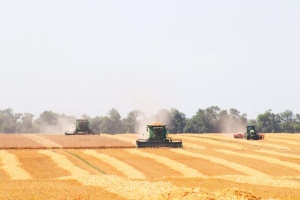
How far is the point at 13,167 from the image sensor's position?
147 feet

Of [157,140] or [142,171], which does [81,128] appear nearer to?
[157,140]

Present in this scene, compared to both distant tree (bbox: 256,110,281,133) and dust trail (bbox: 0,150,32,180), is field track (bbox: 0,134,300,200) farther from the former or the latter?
distant tree (bbox: 256,110,281,133)

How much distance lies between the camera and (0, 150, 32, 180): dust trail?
40406 mm

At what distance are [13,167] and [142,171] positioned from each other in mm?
10053

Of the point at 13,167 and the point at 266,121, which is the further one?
the point at 266,121

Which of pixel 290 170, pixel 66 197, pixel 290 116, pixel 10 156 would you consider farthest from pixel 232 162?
pixel 290 116

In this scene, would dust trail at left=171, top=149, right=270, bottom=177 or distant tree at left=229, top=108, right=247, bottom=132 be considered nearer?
dust trail at left=171, top=149, right=270, bottom=177

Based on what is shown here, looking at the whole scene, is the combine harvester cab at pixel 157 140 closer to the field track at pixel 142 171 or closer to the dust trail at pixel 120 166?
the field track at pixel 142 171

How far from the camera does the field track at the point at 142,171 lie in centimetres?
2947

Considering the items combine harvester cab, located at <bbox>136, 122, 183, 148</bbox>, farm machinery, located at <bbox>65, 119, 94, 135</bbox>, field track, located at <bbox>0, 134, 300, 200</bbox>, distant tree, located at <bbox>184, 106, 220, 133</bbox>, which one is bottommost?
field track, located at <bbox>0, 134, 300, 200</bbox>

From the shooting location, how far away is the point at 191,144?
71.3 meters

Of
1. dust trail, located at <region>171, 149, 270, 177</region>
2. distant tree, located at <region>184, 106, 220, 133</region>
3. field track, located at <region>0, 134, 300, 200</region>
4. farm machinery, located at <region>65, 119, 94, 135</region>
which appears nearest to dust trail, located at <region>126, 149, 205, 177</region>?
field track, located at <region>0, 134, 300, 200</region>

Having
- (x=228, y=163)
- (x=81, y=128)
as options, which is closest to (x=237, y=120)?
(x=81, y=128)

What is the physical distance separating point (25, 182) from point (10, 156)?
17.0 metres
